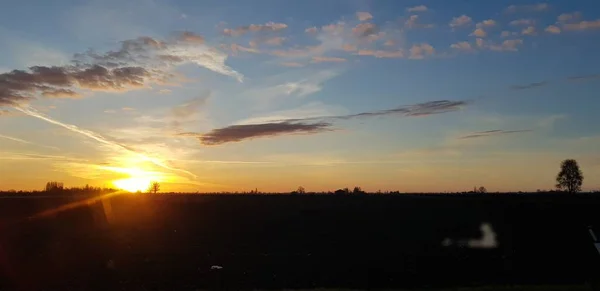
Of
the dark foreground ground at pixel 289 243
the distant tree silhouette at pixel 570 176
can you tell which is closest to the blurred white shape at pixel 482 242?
the dark foreground ground at pixel 289 243

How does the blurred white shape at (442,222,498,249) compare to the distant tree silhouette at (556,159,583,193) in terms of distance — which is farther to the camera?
the distant tree silhouette at (556,159,583,193)

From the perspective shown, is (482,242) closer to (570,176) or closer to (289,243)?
(289,243)

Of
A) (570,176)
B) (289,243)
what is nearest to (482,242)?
(289,243)

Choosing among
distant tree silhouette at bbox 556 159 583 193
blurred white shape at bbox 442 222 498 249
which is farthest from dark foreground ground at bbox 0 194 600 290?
distant tree silhouette at bbox 556 159 583 193

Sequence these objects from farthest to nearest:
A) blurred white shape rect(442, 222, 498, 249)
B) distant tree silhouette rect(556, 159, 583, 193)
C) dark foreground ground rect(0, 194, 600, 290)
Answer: distant tree silhouette rect(556, 159, 583, 193) < blurred white shape rect(442, 222, 498, 249) < dark foreground ground rect(0, 194, 600, 290)

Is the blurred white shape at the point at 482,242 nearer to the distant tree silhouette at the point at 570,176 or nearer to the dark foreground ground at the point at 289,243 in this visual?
the dark foreground ground at the point at 289,243

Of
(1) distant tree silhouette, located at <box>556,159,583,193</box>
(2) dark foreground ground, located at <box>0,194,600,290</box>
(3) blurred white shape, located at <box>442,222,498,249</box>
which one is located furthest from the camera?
(1) distant tree silhouette, located at <box>556,159,583,193</box>

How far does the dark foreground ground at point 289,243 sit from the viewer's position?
102 feet

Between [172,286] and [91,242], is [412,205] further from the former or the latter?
[172,286]

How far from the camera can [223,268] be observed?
34344 mm

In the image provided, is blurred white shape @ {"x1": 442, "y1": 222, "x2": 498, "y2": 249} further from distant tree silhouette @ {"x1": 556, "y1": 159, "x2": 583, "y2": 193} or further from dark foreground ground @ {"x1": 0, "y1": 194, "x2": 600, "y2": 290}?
distant tree silhouette @ {"x1": 556, "y1": 159, "x2": 583, "y2": 193}

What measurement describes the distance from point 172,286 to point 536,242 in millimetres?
34411

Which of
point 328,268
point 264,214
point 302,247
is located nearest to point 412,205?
point 264,214

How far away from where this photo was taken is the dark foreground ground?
102 feet
